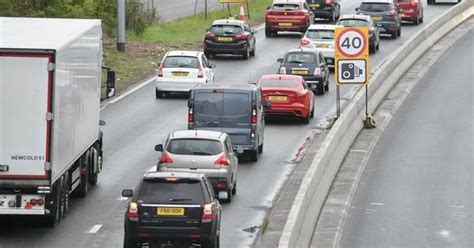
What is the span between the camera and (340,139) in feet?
119

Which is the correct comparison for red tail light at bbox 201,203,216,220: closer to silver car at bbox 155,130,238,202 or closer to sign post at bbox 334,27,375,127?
silver car at bbox 155,130,238,202

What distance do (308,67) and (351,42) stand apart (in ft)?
20.5

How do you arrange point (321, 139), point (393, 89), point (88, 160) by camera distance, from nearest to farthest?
point (88, 160) → point (321, 139) → point (393, 89)

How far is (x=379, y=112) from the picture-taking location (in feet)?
145

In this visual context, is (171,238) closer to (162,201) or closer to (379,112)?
(162,201)

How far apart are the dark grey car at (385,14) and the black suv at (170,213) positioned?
39007 mm

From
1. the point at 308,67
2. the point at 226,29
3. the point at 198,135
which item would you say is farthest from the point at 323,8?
the point at 198,135

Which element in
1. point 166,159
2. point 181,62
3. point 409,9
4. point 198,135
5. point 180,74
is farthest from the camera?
point 409,9

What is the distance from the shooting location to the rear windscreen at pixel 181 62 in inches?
1761

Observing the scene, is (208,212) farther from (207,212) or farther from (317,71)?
(317,71)

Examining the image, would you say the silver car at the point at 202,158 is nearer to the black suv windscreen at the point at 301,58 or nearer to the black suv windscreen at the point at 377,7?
the black suv windscreen at the point at 301,58

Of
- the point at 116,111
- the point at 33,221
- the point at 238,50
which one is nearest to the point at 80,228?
the point at 33,221

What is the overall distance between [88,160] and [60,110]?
4.60m

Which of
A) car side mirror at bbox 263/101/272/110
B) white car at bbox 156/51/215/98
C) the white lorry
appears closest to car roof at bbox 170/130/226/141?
the white lorry
